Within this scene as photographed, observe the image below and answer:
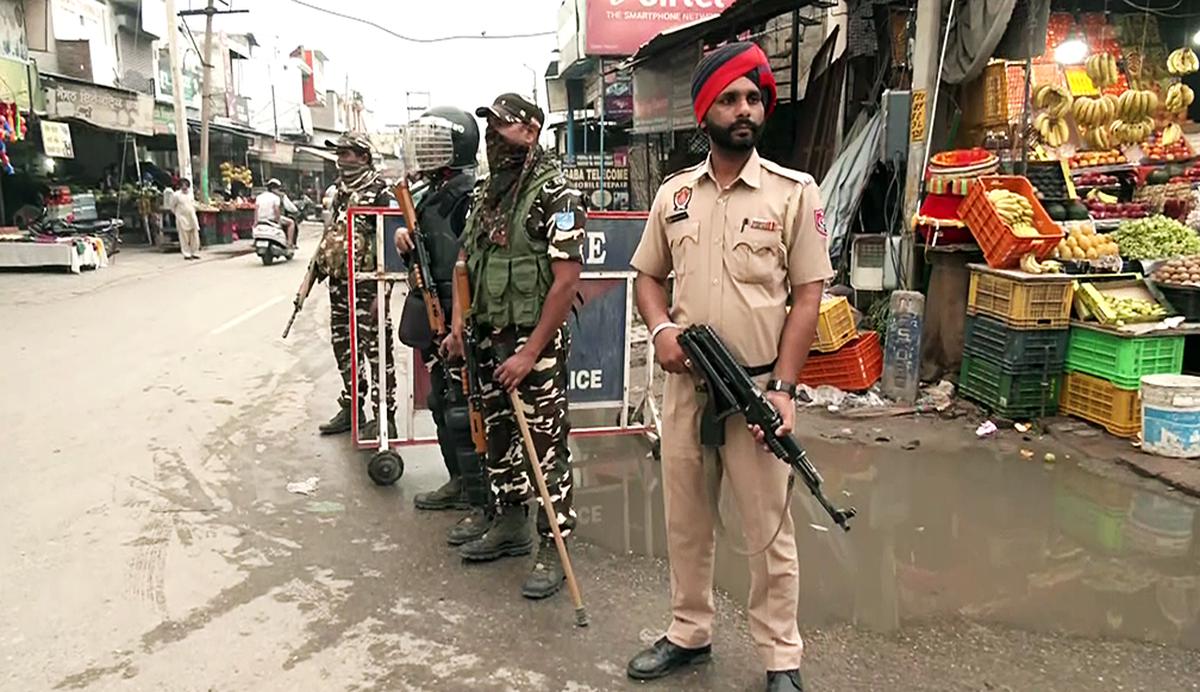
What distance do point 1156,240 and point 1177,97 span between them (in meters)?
3.25

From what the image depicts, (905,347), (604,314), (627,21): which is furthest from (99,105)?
(905,347)

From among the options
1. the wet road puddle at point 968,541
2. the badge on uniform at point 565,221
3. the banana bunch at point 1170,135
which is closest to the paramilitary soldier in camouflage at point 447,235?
the wet road puddle at point 968,541

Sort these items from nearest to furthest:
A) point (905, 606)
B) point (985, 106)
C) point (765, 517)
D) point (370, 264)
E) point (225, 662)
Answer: point (765, 517) → point (225, 662) → point (905, 606) → point (370, 264) → point (985, 106)

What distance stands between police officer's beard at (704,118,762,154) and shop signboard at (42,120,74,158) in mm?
17281

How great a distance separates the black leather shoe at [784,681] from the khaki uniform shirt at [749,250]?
94cm

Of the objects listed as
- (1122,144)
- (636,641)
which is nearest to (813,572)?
(636,641)

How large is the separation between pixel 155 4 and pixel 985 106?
23472mm

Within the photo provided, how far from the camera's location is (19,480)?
4.69 meters

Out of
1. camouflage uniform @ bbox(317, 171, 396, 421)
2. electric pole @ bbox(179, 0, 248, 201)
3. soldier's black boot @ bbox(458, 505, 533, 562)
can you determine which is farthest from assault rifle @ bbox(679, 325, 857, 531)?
electric pole @ bbox(179, 0, 248, 201)

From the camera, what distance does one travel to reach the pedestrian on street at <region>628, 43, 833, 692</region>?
2.49m

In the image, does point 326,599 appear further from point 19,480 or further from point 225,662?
point 19,480

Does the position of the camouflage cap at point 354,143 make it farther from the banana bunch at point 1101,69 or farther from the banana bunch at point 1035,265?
the banana bunch at point 1101,69

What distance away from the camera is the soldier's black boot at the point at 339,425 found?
566cm

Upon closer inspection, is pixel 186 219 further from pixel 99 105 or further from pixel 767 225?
pixel 767 225
